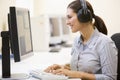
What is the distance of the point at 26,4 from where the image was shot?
13.2 feet

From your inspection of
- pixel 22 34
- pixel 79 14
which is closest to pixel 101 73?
pixel 79 14

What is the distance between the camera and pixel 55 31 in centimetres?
408

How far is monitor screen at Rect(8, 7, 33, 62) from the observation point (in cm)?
128

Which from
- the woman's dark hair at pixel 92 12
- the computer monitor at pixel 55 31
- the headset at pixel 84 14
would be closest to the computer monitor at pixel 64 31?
the computer monitor at pixel 55 31

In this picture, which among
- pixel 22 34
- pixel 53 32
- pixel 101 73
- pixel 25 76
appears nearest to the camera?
pixel 22 34

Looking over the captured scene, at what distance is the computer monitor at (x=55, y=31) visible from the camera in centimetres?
399

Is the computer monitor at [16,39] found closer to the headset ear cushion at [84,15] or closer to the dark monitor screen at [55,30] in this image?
the headset ear cushion at [84,15]

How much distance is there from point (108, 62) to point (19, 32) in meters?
0.57

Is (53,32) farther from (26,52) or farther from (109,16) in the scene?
(26,52)

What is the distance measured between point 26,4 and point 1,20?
151 centimetres

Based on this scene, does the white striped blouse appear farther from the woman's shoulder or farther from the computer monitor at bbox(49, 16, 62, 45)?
the computer monitor at bbox(49, 16, 62, 45)

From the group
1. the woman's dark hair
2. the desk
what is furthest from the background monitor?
the woman's dark hair

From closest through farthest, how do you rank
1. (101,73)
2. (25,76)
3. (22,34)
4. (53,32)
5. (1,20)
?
(22,34), (25,76), (101,73), (1,20), (53,32)

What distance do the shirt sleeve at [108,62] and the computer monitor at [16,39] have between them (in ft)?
1.46
